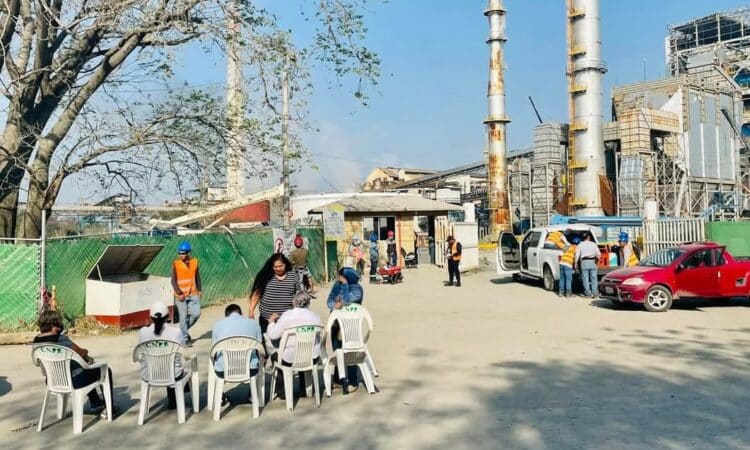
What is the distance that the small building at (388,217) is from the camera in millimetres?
27844

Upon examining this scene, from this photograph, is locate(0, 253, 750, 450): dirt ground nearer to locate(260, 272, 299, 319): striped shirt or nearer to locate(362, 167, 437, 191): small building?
locate(260, 272, 299, 319): striped shirt

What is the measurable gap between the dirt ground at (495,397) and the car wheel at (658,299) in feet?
3.95

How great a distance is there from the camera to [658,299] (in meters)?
13.9

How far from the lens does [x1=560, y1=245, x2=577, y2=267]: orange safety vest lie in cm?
1681

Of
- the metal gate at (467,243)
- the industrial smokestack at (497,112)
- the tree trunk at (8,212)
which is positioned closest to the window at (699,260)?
the metal gate at (467,243)

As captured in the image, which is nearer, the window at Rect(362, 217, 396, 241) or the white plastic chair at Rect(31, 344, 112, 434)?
the white plastic chair at Rect(31, 344, 112, 434)

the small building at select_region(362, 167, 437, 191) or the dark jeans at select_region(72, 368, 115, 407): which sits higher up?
the small building at select_region(362, 167, 437, 191)

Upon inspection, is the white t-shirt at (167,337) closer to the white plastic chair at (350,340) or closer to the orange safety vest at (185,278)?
the white plastic chair at (350,340)

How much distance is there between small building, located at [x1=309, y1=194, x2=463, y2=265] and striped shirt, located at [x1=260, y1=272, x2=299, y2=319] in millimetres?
17438

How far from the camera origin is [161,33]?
1223cm

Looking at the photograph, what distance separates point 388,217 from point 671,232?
12.1 m

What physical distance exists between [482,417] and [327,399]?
179 cm

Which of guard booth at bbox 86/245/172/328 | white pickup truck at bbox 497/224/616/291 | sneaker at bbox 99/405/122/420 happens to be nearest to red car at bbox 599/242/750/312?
white pickup truck at bbox 497/224/616/291

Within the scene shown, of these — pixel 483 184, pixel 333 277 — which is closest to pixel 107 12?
pixel 333 277
